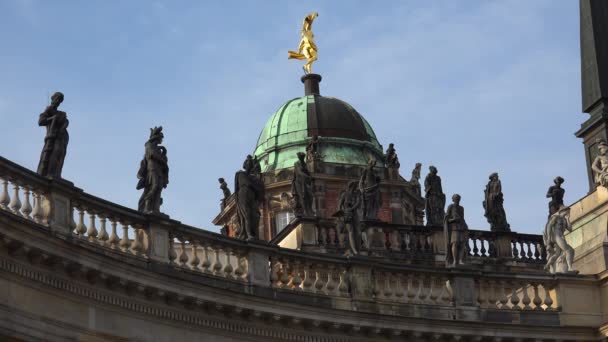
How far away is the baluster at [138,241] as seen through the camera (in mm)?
34094

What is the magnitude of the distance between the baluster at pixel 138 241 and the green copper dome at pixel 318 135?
35141 millimetres

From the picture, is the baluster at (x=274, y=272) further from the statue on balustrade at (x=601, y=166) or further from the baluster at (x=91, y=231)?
the statue on balustrade at (x=601, y=166)

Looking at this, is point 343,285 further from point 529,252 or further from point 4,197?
point 529,252

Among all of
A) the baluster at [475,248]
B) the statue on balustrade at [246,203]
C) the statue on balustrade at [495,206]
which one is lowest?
the statue on balustrade at [246,203]

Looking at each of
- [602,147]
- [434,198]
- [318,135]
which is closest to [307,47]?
[318,135]

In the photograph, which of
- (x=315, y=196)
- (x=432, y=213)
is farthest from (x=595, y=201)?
(x=315, y=196)

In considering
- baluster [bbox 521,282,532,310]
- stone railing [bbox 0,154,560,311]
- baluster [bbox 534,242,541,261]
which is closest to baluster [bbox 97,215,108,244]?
stone railing [bbox 0,154,560,311]

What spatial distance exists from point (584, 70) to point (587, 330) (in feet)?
36.4

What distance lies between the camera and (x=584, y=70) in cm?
4838

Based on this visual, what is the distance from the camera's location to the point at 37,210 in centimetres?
3206

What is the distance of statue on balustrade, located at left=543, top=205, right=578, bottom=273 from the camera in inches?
1623

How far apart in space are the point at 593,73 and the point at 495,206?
7.51 metres

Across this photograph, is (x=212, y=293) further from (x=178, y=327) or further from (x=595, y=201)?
(x=595, y=201)

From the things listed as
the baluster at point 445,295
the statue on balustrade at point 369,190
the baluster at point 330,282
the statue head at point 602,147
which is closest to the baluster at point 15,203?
the baluster at point 330,282
